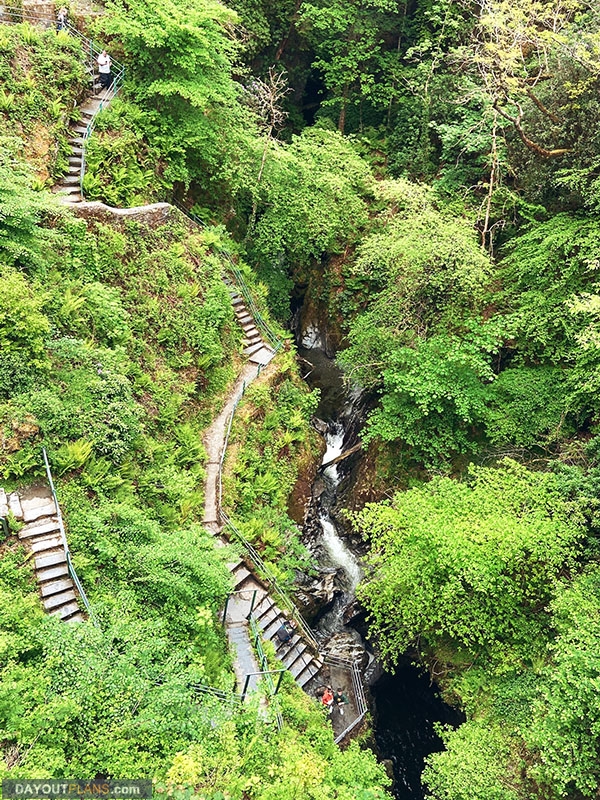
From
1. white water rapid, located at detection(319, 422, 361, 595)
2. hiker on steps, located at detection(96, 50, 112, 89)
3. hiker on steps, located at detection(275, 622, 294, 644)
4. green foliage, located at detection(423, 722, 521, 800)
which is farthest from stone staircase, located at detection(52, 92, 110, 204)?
green foliage, located at detection(423, 722, 521, 800)

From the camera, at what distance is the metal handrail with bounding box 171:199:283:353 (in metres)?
21.1

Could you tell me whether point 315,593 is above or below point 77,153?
below

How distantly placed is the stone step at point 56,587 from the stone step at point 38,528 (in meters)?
1.05

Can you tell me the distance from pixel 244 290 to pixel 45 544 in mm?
13279

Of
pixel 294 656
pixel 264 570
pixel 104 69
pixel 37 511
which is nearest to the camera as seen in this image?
pixel 37 511

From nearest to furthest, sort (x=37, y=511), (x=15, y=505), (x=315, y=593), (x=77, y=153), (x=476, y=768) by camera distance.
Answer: (x=15, y=505) → (x=37, y=511) → (x=476, y=768) → (x=77, y=153) → (x=315, y=593)

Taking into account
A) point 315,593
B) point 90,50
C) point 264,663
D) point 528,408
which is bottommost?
point 315,593

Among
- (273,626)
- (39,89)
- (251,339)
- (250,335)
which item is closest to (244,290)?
(250,335)

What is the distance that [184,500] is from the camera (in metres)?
14.9

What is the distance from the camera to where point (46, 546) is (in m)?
10.9

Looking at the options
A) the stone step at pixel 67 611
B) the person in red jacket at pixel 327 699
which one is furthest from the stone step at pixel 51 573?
the person in red jacket at pixel 327 699

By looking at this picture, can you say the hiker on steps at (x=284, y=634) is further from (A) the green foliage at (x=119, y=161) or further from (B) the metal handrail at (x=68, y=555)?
(A) the green foliage at (x=119, y=161)

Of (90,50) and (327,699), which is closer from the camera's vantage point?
(327,699)

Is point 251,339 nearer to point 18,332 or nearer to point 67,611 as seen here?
point 18,332
